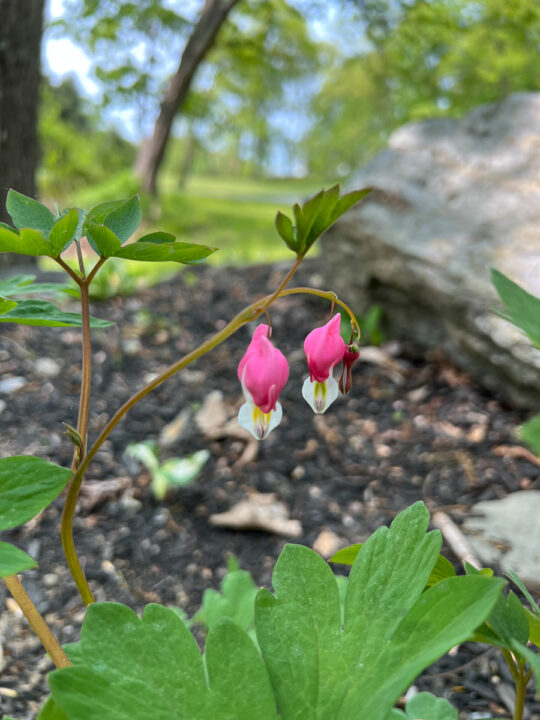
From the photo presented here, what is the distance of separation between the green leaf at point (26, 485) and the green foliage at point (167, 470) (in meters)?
1.29

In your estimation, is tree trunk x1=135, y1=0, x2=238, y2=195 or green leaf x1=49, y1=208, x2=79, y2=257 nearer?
green leaf x1=49, y1=208, x2=79, y2=257

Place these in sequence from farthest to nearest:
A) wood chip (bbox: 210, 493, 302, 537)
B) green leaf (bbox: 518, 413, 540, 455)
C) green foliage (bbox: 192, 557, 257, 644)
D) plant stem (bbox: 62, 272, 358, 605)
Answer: wood chip (bbox: 210, 493, 302, 537) → green foliage (bbox: 192, 557, 257, 644) → plant stem (bbox: 62, 272, 358, 605) → green leaf (bbox: 518, 413, 540, 455)

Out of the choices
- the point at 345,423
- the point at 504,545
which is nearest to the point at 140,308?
the point at 345,423

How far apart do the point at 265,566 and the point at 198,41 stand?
632cm

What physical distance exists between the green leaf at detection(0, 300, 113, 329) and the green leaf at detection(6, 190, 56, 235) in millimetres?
106

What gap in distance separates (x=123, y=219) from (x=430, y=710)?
2.39 ft

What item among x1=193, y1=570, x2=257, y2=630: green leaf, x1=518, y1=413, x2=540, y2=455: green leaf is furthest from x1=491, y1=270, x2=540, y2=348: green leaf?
x1=193, y1=570, x2=257, y2=630: green leaf

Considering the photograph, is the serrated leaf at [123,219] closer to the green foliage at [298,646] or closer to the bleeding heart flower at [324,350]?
the bleeding heart flower at [324,350]

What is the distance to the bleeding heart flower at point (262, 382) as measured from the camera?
0.70 m

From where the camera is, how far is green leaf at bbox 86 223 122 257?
0.65 meters

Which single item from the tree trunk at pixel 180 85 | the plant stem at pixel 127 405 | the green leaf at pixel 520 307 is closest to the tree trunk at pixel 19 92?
the plant stem at pixel 127 405

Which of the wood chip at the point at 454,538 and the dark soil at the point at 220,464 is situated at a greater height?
the wood chip at the point at 454,538

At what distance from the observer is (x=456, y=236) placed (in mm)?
2887

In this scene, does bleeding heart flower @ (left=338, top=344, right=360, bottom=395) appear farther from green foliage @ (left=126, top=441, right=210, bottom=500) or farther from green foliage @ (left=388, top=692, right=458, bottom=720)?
green foliage @ (left=126, top=441, right=210, bottom=500)
